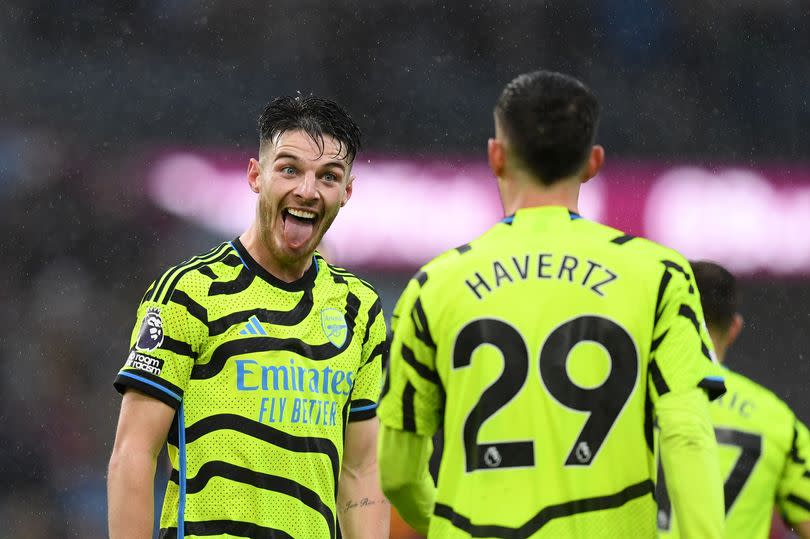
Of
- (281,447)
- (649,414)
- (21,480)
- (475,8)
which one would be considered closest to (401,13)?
Answer: (475,8)

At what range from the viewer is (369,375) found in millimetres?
4023

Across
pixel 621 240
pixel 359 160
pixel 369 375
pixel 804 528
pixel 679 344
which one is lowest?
pixel 804 528

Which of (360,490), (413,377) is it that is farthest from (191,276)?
(413,377)

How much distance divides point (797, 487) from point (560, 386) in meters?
1.85

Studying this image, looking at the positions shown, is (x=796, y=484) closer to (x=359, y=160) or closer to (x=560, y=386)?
(x=560, y=386)

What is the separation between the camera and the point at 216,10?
43.1ft

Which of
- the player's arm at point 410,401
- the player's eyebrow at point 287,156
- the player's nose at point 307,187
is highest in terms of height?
the player's eyebrow at point 287,156

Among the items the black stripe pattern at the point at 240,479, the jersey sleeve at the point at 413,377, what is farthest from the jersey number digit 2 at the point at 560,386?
the black stripe pattern at the point at 240,479

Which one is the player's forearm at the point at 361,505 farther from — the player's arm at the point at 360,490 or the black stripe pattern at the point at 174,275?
the black stripe pattern at the point at 174,275

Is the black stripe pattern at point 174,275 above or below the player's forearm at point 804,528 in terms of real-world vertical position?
above

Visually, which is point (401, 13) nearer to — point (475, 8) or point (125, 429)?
point (475, 8)

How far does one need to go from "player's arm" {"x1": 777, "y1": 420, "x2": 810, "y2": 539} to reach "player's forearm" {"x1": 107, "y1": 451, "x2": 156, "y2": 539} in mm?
1986

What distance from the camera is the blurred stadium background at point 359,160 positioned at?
11.2m

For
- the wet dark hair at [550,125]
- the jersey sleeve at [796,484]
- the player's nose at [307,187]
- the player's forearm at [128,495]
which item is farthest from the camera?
the jersey sleeve at [796,484]
